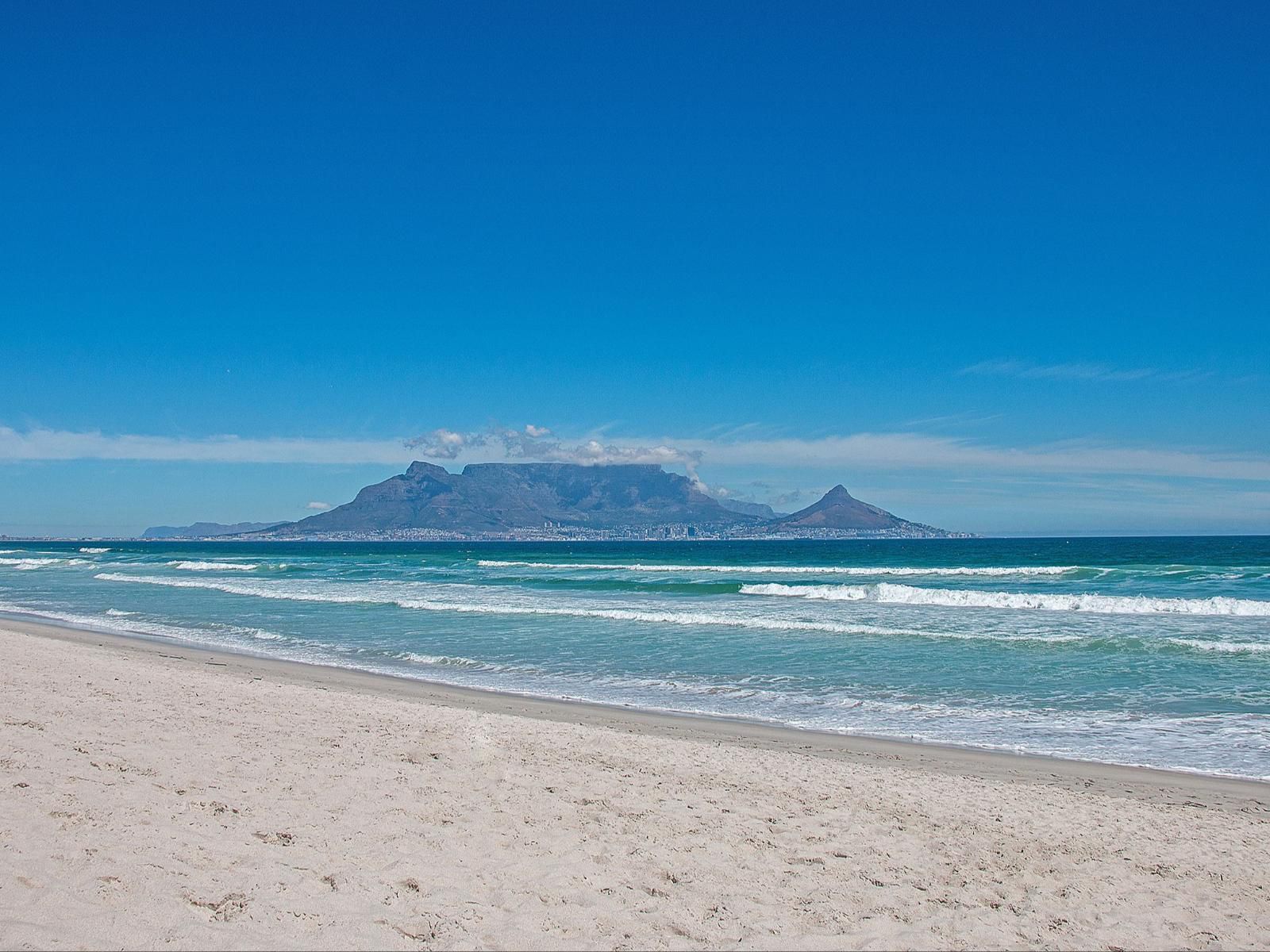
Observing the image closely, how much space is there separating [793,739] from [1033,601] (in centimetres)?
1947

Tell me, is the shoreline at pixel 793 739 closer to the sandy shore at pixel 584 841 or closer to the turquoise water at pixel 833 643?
the sandy shore at pixel 584 841

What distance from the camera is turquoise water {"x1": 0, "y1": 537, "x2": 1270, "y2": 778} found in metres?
10.5

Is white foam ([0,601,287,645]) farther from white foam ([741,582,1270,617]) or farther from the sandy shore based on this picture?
white foam ([741,582,1270,617])

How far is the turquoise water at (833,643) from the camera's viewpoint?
10500mm

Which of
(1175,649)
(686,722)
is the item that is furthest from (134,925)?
(1175,649)

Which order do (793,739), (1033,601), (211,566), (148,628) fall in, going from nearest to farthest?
(793,739) → (148,628) → (1033,601) → (211,566)

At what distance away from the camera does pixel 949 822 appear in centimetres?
638

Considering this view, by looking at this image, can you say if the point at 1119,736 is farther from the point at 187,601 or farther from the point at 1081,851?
the point at 187,601

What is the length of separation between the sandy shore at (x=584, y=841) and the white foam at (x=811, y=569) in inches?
1518

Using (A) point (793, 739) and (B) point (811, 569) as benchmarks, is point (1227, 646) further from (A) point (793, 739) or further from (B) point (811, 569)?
(B) point (811, 569)

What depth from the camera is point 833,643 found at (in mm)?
17500

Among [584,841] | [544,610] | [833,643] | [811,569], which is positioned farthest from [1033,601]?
[811,569]

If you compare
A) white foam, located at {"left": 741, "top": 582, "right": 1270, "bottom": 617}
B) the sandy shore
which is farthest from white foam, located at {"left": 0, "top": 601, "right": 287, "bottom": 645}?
white foam, located at {"left": 741, "top": 582, "right": 1270, "bottom": 617}

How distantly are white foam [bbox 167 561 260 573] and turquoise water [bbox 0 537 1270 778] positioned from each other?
538 inches
